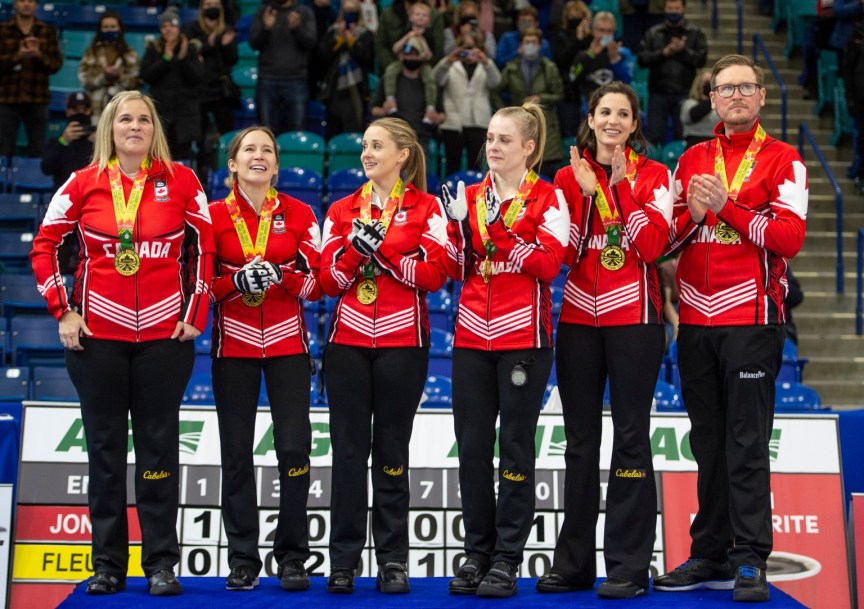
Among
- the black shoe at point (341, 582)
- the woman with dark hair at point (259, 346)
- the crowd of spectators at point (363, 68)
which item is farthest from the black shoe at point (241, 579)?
the crowd of spectators at point (363, 68)

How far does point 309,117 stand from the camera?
11.2 m

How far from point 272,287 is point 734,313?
1893 millimetres

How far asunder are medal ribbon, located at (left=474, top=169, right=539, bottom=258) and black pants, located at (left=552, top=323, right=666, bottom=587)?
46 cm

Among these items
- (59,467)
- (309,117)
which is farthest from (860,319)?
(59,467)

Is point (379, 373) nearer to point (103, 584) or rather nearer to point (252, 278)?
point (252, 278)

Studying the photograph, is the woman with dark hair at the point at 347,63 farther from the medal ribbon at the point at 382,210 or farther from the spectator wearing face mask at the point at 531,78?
the medal ribbon at the point at 382,210

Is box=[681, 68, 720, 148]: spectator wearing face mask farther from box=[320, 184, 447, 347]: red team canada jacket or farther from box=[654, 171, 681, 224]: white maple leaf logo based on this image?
box=[320, 184, 447, 347]: red team canada jacket

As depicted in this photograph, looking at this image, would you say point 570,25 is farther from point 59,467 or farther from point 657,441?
point 59,467

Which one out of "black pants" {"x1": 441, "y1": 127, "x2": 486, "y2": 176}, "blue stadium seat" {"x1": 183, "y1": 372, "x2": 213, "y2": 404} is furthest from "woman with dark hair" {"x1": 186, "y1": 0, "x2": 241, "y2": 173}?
→ "blue stadium seat" {"x1": 183, "y1": 372, "x2": 213, "y2": 404}

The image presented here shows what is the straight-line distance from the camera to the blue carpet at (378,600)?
417 cm

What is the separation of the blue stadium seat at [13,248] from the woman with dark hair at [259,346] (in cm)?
524

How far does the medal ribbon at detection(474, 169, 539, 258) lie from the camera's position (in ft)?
14.5

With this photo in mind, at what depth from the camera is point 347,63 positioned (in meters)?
10.5

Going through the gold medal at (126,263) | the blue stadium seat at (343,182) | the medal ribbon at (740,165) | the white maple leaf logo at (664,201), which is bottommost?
the gold medal at (126,263)
